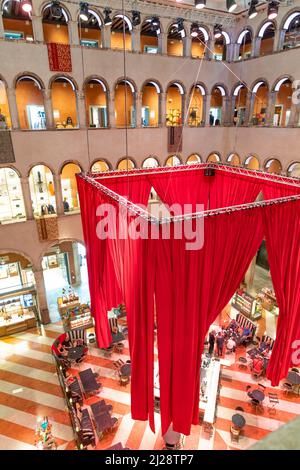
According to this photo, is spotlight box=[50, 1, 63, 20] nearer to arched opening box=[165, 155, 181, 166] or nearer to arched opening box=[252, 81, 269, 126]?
arched opening box=[165, 155, 181, 166]

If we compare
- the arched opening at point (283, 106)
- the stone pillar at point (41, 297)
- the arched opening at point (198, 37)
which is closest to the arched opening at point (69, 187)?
the stone pillar at point (41, 297)

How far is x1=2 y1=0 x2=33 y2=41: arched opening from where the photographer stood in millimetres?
12195

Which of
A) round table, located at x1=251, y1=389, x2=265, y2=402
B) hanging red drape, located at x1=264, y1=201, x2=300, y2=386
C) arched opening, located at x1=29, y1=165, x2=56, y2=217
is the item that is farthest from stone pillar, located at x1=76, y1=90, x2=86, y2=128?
round table, located at x1=251, y1=389, x2=265, y2=402

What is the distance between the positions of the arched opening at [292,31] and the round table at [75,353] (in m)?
13.2

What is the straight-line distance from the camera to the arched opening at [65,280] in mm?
12633

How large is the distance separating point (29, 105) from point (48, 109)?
2.54 metres

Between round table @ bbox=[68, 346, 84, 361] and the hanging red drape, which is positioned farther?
round table @ bbox=[68, 346, 84, 361]

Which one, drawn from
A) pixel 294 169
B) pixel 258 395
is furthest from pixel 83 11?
pixel 258 395

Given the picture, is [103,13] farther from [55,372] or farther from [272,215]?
[55,372]

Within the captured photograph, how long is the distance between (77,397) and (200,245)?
254 inches

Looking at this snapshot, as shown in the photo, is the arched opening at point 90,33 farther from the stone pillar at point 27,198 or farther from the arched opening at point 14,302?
the arched opening at point 14,302

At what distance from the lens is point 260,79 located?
1299cm

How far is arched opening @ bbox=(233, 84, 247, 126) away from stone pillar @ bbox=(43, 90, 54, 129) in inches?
327
